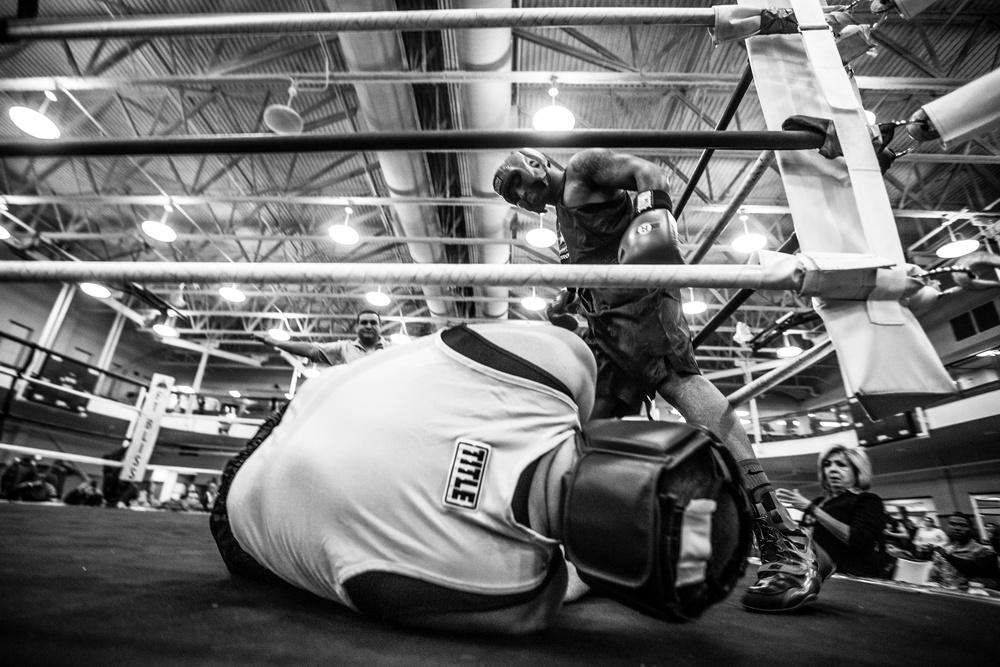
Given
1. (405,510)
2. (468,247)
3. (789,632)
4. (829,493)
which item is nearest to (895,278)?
(789,632)

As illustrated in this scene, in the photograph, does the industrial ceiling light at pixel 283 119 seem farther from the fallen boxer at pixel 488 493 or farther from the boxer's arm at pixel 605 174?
the fallen boxer at pixel 488 493

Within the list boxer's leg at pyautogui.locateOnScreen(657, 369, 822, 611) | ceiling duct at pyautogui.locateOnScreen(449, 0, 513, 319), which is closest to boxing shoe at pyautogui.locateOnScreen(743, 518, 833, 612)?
boxer's leg at pyautogui.locateOnScreen(657, 369, 822, 611)

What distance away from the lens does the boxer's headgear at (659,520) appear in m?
0.51

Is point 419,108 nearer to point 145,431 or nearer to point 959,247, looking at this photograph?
Result: point 145,431

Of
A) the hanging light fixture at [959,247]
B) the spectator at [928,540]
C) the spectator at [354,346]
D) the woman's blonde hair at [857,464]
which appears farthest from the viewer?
the spectator at [928,540]

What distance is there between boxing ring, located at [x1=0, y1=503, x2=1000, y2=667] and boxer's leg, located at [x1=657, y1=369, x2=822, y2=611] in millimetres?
54

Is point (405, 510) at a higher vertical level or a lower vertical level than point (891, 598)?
higher

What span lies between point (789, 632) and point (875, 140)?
3.90ft

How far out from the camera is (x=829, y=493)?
2.92 m

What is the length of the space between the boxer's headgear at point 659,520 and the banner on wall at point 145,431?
6.38 meters

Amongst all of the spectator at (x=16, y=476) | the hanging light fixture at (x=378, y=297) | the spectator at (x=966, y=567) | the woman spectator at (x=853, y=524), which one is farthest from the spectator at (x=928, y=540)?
the spectator at (x=16, y=476)

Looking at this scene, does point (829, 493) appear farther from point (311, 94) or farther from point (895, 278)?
point (311, 94)

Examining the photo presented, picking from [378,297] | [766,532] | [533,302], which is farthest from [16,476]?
[766,532]

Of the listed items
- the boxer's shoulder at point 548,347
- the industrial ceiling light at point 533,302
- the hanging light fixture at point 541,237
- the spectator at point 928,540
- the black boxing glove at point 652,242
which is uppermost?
the industrial ceiling light at point 533,302
